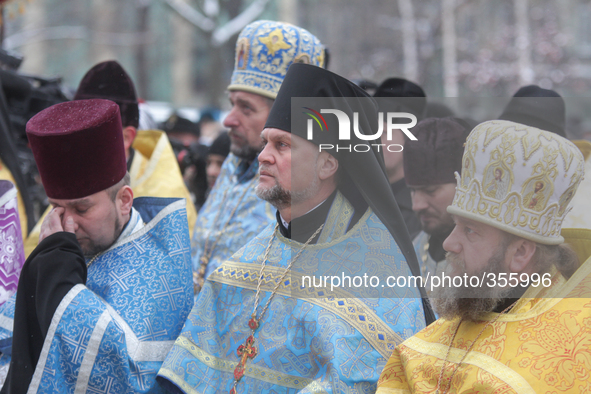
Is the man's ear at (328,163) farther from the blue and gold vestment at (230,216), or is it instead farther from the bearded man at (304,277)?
the blue and gold vestment at (230,216)

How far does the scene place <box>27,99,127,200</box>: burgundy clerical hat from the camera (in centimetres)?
310

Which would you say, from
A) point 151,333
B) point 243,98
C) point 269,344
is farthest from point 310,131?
point 243,98

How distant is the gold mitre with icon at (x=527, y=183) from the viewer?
7.45ft

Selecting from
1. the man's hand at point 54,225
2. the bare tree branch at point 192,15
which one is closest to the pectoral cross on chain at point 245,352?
the man's hand at point 54,225

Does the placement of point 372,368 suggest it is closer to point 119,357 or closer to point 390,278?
point 390,278

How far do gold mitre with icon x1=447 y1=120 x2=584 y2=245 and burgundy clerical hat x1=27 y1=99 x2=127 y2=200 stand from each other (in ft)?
5.83

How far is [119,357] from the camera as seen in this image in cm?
285

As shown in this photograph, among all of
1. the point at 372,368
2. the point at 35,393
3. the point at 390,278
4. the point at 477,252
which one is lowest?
the point at 35,393

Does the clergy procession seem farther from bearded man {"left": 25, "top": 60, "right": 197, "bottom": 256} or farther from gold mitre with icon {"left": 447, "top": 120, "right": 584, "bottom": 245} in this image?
bearded man {"left": 25, "top": 60, "right": 197, "bottom": 256}

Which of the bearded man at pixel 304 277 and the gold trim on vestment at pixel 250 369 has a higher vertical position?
the bearded man at pixel 304 277

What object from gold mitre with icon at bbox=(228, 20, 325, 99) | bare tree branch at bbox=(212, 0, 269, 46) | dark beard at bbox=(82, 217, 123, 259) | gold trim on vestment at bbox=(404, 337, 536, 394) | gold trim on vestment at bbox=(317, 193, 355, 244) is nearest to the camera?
gold trim on vestment at bbox=(404, 337, 536, 394)

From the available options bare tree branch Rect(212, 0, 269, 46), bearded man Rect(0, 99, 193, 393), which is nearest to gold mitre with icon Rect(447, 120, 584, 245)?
bearded man Rect(0, 99, 193, 393)

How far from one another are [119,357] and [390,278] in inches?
48.7

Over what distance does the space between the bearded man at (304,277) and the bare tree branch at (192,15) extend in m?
17.3
